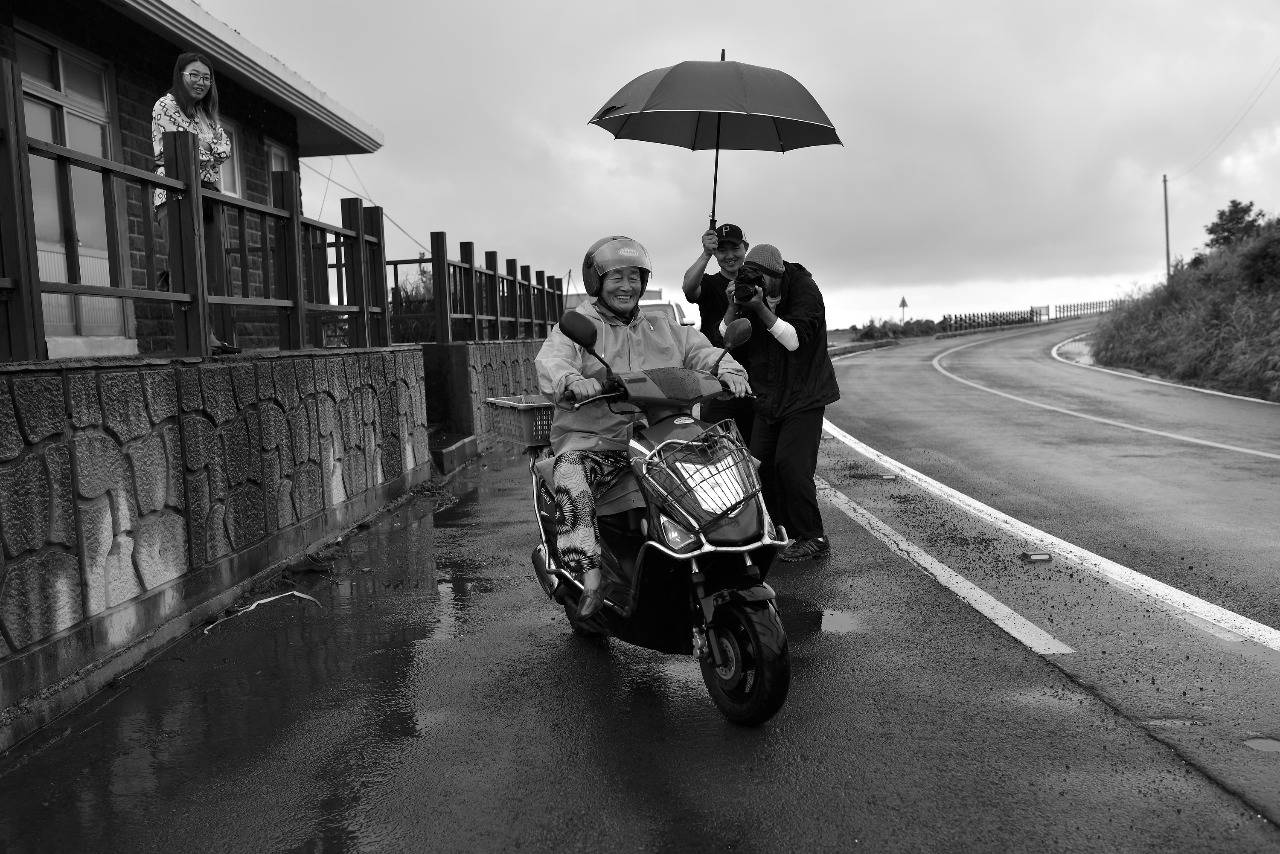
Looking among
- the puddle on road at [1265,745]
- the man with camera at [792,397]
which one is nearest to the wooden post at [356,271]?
the man with camera at [792,397]

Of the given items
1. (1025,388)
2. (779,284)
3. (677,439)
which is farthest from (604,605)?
(1025,388)

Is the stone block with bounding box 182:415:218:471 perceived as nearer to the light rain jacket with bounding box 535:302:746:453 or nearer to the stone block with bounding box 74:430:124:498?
the stone block with bounding box 74:430:124:498

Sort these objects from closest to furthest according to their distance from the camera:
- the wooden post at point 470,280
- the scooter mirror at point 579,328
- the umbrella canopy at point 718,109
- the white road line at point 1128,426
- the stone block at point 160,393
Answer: the scooter mirror at point 579,328 < the stone block at point 160,393 < the umbrella canopy at point 718,109 < the white road line at point 1128,426 < the wooden post at point 470,280

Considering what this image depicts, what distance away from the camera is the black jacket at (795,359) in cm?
687

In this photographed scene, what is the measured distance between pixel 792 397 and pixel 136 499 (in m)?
3.72

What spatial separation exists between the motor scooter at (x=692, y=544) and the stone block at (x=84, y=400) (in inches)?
85.1

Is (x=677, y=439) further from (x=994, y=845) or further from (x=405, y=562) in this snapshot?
(x=405, y=562)

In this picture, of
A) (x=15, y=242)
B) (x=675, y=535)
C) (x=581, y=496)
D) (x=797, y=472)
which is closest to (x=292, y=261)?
(x=15, y=242)

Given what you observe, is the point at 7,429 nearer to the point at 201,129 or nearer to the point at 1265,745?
the point at 1265,745

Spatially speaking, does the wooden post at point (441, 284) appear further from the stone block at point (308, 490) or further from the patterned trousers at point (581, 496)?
the patterned trousers at point (581, 496)

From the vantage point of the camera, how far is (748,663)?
4.01 m

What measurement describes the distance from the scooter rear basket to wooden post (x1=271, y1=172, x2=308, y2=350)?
195 inches

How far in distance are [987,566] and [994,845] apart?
11.9 ft

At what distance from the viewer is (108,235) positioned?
567 centimetres
